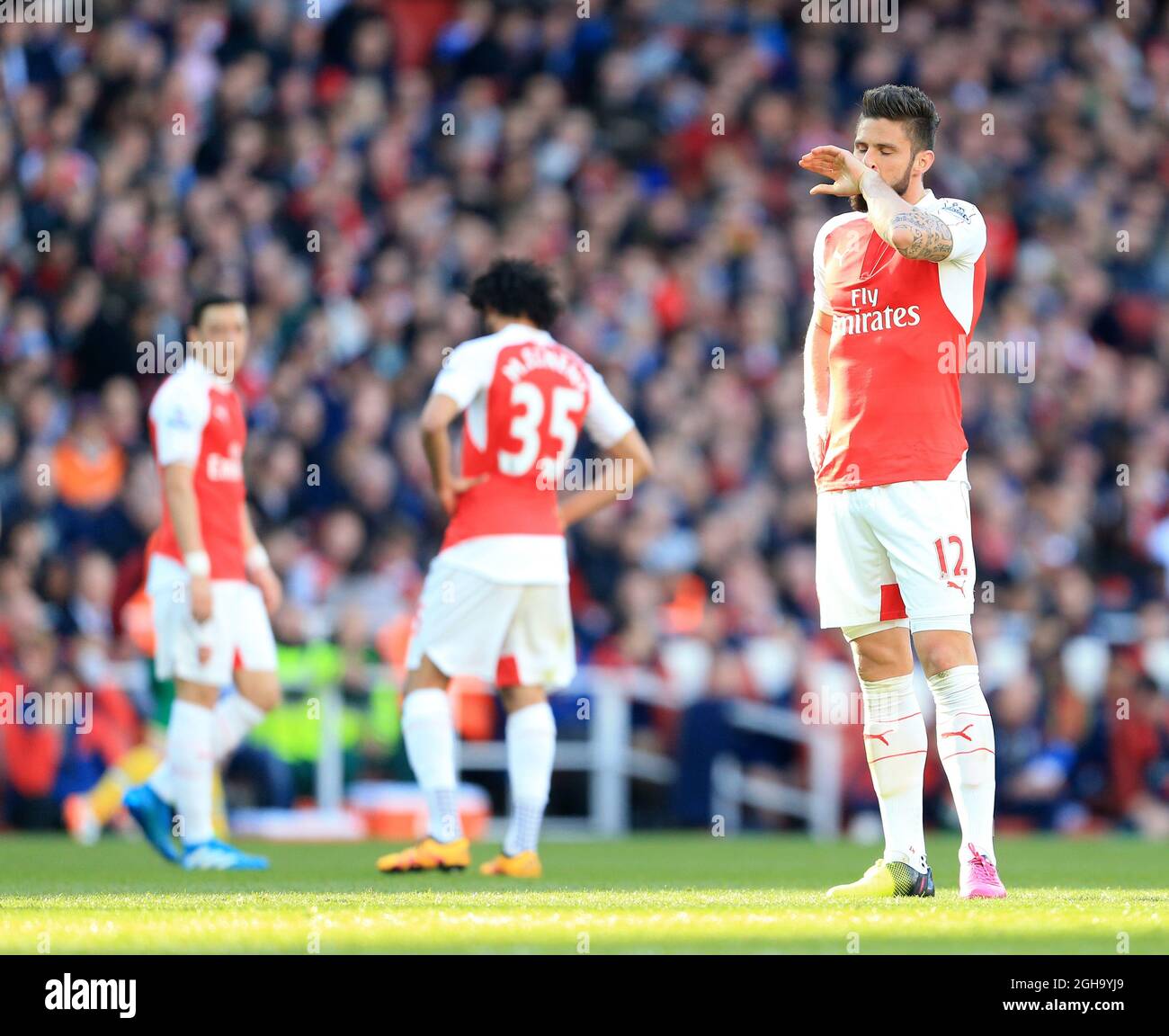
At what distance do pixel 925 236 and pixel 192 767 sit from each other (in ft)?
12.6

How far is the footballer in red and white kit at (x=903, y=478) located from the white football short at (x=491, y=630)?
5.92 feet

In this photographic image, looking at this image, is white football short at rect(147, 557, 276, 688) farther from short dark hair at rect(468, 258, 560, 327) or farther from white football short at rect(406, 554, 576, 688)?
short dark hair at rect(468, 258, 560, 327)

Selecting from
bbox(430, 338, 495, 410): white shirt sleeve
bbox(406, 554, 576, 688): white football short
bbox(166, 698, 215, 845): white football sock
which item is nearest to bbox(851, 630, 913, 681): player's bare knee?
bbox(406, 554, 576, 688): white football short

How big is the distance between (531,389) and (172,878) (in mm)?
2263

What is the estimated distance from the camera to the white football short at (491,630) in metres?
7.81

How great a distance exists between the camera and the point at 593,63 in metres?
19.2

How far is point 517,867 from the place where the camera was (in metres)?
7.57

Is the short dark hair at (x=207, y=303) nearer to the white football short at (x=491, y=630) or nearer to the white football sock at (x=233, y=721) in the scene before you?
the white football short at (x=491, y=630)

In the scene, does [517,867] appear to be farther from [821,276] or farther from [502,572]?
[821,276]

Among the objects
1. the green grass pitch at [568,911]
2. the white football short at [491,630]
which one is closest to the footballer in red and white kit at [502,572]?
the white football short at [491,630]

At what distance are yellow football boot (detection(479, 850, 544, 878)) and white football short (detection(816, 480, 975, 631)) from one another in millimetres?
1845

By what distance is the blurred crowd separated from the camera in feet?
43.4

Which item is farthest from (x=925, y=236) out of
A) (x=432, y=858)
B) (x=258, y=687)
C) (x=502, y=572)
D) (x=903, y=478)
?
(x=258, y=687)
